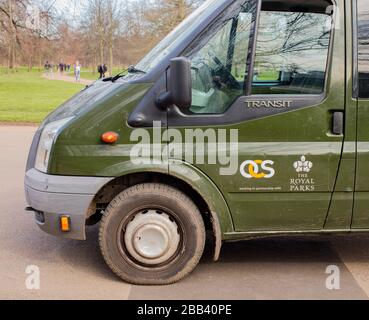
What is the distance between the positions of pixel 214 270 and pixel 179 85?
1.67 metres

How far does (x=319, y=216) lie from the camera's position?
13.1ft

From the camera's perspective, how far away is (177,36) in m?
4.11

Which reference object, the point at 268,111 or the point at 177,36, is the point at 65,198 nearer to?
the point at 177,36

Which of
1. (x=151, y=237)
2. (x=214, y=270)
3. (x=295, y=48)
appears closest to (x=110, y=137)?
(x=151, y=237)

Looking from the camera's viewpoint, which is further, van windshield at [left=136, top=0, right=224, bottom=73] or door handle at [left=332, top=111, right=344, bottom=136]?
van windshield at [left=136, top=0, right=224, bottom=73]

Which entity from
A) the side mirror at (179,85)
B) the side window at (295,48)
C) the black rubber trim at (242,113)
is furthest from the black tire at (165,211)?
the side window at (295,48)

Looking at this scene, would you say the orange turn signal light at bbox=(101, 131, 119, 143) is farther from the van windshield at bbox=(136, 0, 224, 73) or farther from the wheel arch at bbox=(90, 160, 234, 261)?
the van windshield at bbox=(136, 0, 224, 73)

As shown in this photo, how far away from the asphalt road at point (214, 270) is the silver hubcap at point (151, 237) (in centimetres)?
26

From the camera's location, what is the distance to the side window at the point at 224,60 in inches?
154

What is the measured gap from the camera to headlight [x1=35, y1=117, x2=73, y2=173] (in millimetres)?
3992

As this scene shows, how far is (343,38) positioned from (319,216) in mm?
1380

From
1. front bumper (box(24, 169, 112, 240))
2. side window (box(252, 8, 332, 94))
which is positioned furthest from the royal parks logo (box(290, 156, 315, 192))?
front bumper (box(24, 169, 112, 240))
